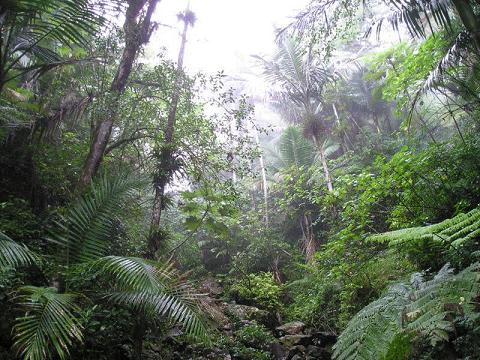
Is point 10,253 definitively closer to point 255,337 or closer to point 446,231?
point 446,231

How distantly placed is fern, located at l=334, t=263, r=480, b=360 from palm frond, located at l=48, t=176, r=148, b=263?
117 inches

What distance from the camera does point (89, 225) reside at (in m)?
4.40

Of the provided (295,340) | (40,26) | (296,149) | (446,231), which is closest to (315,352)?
(295,340)

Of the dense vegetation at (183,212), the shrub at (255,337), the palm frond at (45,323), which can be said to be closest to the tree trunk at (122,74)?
the dense vegetation at (183,212)

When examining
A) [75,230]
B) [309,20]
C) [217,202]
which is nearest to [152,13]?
[309,20]

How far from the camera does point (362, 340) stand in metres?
2.81

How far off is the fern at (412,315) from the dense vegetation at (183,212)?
2 cm

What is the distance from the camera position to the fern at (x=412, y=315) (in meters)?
2.55

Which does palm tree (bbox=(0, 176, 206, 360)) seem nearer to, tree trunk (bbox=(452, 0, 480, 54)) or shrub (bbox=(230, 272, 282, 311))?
tree trunk (bbox=(452, 0, 480, 54))

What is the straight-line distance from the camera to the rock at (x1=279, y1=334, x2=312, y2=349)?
6363mm

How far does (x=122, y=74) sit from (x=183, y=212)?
9.99 ft

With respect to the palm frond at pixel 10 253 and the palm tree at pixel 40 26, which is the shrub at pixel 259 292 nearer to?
the palm frond at pixel 10 253

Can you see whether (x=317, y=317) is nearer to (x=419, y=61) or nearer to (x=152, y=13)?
(x=419, y=61)

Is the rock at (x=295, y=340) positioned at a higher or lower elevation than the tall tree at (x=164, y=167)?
lower
